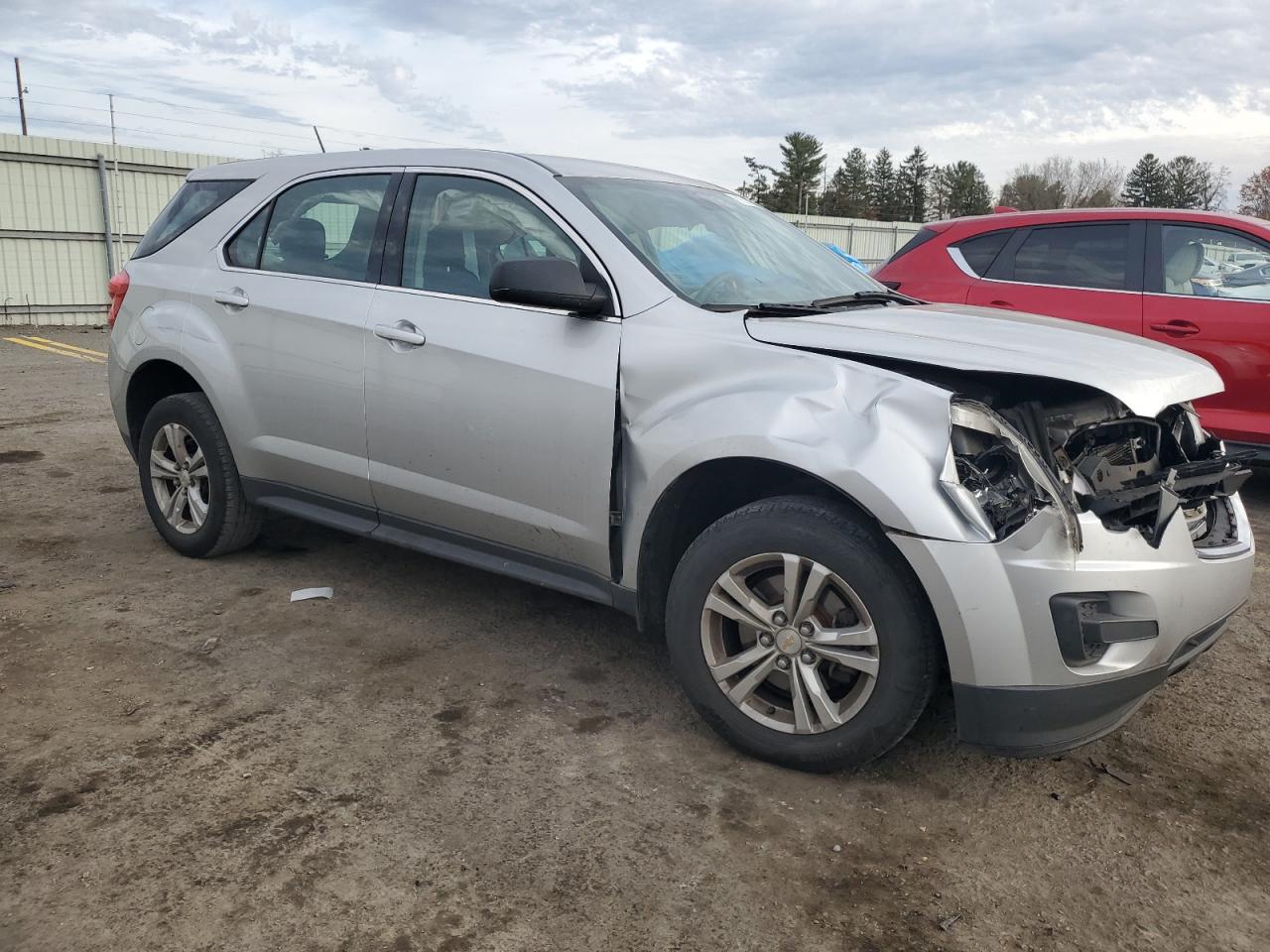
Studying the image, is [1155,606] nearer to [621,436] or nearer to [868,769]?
[868,769]

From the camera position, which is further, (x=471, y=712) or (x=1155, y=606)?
(x=471, y=712)

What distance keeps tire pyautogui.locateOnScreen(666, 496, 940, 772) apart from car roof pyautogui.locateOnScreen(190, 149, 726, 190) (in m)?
1.56

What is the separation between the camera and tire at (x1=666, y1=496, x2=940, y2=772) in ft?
9.06

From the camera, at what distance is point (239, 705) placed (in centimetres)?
343

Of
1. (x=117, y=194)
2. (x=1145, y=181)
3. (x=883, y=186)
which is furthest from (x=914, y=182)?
(x=117, y=194)

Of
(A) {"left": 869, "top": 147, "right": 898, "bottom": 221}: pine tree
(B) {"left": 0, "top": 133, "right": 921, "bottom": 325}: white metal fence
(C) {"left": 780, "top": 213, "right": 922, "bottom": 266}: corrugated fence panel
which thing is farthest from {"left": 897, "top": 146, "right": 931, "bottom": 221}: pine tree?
(B) {"left": 0, "top": 133, "right": 921, "bottom": 325}: white metal fence

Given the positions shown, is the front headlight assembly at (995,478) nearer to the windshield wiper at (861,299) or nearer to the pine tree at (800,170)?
the windshield wiper at (861,299)

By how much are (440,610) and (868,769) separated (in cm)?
197

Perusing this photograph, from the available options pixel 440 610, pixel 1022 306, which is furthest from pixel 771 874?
pixel 1022 306

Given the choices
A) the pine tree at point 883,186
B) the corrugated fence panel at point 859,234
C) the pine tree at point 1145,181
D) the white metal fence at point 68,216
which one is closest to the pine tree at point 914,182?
the pine tree at point 883,186

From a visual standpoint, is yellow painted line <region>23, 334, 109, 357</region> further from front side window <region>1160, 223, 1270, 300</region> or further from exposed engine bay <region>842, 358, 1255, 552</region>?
exposed engine bay <region>842, 358, 1255, 552</region>

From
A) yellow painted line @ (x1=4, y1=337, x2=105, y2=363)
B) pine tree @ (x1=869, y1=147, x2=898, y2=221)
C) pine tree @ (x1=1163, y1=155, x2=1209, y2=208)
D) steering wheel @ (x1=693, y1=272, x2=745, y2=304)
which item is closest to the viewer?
steering wheel @ (x1=693, y1=272, x2=745, y2=304)

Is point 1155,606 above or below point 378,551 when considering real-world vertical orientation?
above

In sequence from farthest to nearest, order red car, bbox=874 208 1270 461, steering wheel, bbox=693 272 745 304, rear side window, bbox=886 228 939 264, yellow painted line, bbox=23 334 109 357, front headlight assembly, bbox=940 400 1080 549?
yellow painted line, bbox=23 334 109 357, rear side window, bbox=886 228 939 264, red car, bbox=874 208 1270 461, steering wheel, bbox=693 272 745 304, front headlight assembly, bbox=940 400 1080 549
